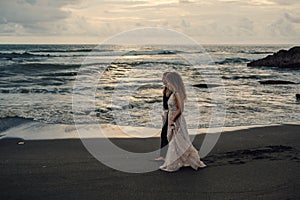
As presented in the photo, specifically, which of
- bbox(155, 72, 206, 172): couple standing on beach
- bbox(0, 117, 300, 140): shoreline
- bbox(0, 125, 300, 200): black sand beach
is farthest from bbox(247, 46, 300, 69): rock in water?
bbox(155, 72, 206, 172): couple standing on beach

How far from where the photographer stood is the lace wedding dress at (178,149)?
6569 mm

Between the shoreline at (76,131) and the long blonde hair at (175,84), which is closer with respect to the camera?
the long blonde hair at (175,84)

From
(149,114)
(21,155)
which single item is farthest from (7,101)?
(21,155)

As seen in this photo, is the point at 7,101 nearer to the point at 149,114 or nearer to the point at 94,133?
the point at 149,114

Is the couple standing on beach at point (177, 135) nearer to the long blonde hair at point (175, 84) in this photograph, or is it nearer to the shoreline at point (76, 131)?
the long blonde hair at point (175, 84)

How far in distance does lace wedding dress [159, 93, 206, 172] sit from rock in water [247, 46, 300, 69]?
36644 millimetres

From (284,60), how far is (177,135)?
3967 cm

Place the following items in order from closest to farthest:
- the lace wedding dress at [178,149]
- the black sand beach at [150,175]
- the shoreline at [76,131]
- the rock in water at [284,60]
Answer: the black sand beach at [150,175] → the lace wedding dress at [178,149] → the shoreline at [76,131] → the rock in water at [284,60]

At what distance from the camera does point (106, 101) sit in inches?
639

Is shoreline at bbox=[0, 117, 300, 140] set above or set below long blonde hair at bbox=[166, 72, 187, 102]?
below

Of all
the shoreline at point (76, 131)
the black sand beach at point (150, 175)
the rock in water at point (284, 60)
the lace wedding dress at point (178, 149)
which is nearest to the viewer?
the black sand beach at point (150, 175)

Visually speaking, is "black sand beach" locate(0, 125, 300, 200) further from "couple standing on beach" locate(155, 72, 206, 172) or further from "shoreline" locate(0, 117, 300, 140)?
"shoreline" locate(0, 117, 300, 140)

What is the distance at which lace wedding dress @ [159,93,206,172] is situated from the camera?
6569mm

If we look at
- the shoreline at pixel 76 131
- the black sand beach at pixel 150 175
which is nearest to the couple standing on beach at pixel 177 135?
the black sand beach at pixel 150 175
